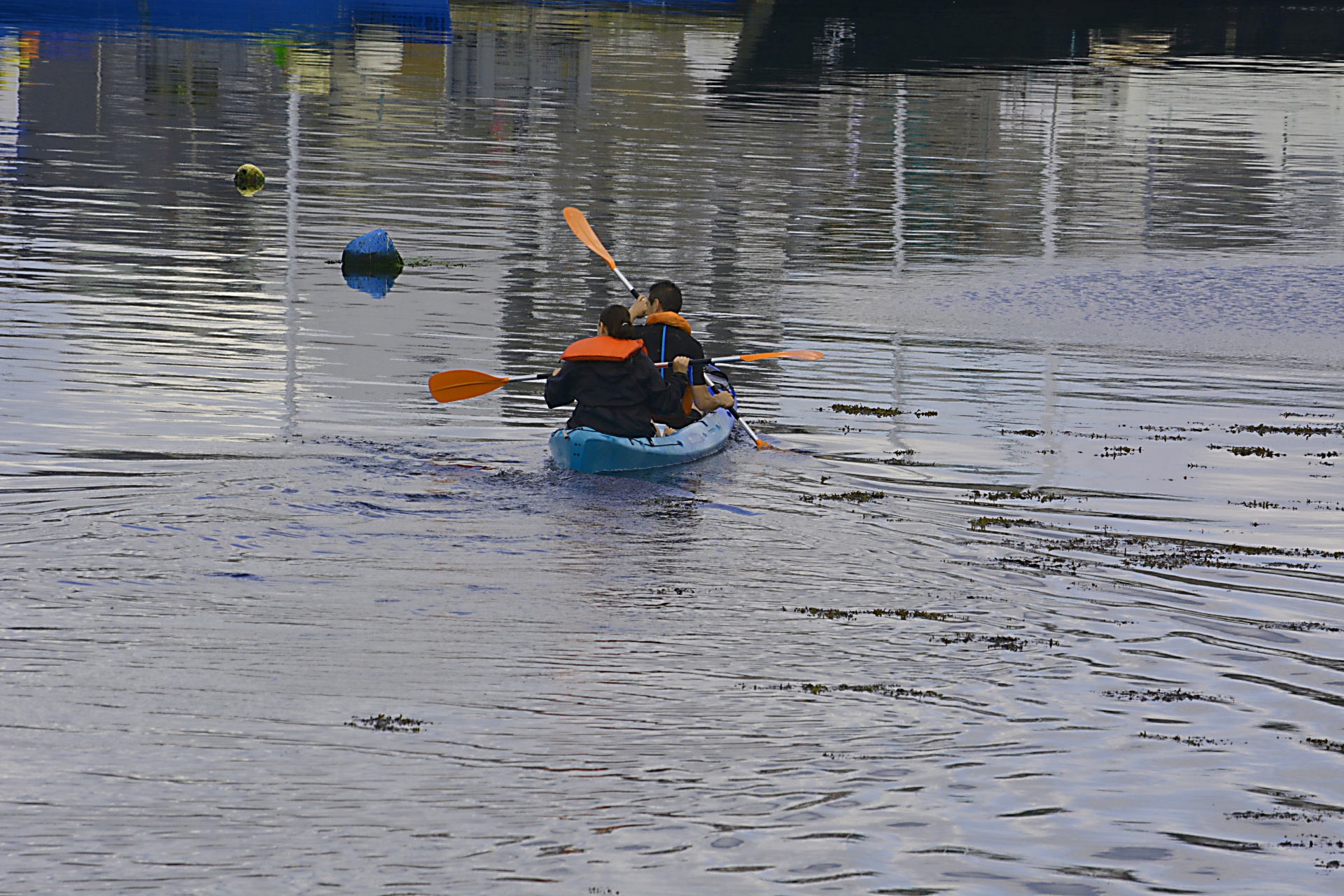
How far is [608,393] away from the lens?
15.0 meters

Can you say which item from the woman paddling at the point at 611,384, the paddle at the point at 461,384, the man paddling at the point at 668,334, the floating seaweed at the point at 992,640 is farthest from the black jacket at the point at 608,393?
the floating seaweed at the point at 992,640

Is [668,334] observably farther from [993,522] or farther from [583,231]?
[583,231]

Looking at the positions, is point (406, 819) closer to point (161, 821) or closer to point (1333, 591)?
point (161, 821)

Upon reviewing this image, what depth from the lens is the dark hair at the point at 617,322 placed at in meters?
14.9

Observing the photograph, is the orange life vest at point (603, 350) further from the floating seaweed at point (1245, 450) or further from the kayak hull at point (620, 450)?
the floating seaweed at point (1245, 450)

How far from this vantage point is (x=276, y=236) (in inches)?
1186

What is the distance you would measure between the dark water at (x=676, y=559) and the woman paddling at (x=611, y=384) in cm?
59

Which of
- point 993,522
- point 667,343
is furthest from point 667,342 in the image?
point 993,522

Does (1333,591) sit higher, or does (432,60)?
(432,60)

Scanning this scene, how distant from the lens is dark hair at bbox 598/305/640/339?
587 inches

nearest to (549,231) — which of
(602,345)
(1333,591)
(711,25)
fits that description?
(602,345)

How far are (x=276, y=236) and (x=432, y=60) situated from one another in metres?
39.1

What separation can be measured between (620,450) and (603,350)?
0.85 meters

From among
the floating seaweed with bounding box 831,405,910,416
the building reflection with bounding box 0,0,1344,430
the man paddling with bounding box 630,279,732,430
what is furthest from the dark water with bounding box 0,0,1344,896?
the man paddling with bounding box 630,279,732,430
